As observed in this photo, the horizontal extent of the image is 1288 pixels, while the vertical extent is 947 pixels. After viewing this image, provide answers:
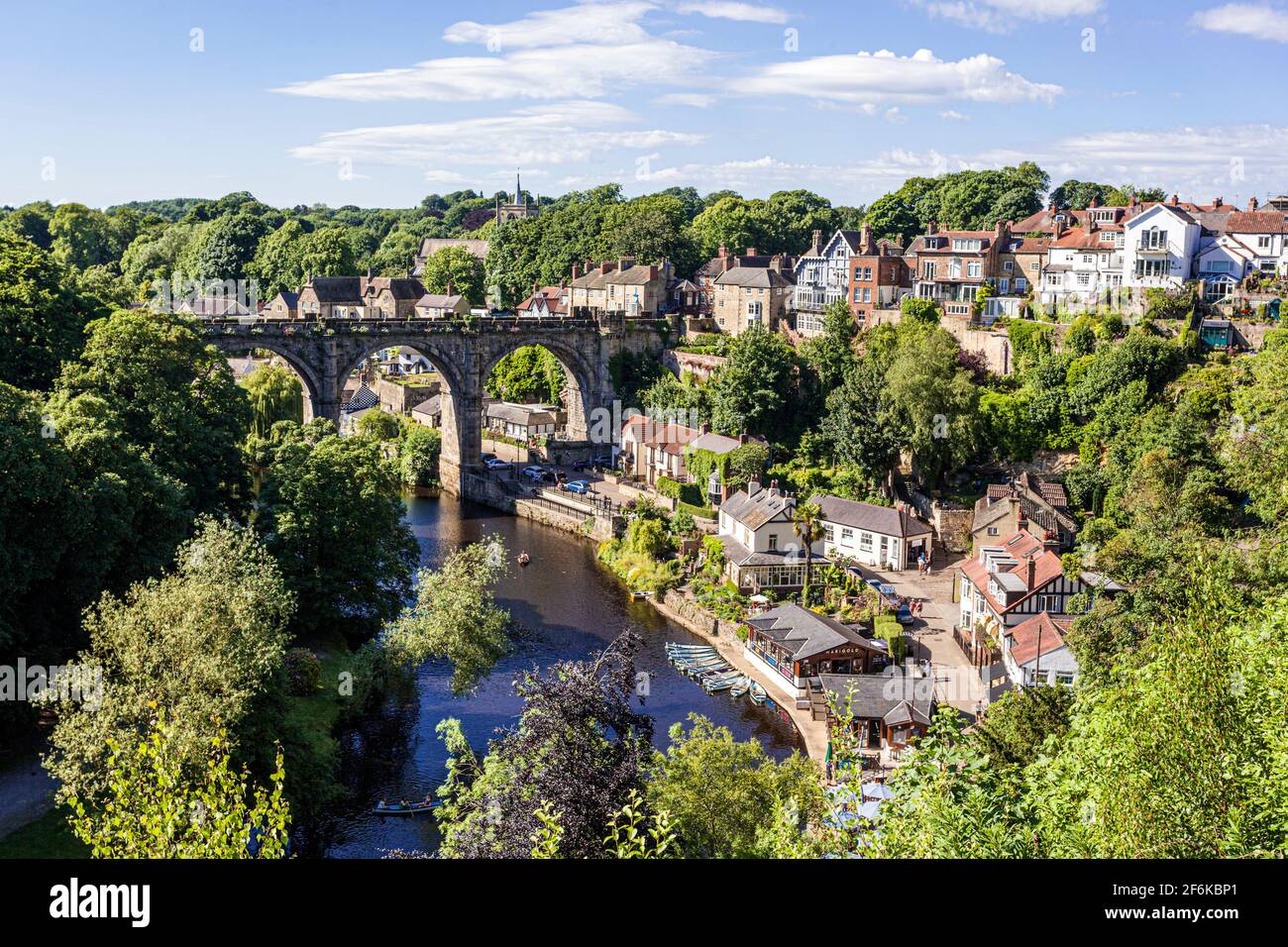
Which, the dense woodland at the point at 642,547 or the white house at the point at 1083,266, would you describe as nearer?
the dense woodland at the point at 642,547

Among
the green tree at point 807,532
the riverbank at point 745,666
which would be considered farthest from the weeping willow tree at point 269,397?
the green tree at point 807,532

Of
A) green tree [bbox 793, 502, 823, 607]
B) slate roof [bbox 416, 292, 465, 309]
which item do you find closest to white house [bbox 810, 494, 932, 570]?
green tree [bbox 793, 502, 823, 607]

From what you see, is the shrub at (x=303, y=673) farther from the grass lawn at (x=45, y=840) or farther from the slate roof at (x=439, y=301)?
the slate roof at (x=439, y=301)

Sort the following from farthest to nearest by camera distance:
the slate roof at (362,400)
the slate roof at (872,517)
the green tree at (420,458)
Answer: the slate roof at (362,400), the green tree at (420,458), the slate roof at (872,517)

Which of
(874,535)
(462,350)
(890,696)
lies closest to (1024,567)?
(890,696)

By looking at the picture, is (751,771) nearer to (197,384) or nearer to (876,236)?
(197,384)

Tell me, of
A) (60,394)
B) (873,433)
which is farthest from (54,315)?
(873,433)
